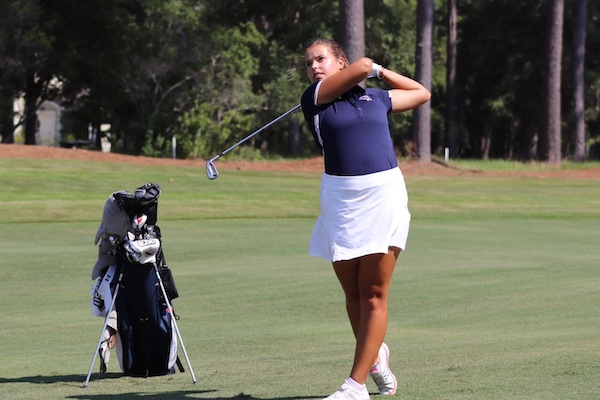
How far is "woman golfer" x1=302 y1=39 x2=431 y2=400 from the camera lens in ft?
20.8

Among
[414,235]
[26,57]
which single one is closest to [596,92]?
[26,57]

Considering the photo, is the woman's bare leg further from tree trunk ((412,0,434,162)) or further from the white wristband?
tree trunk ((412,0,434,162))

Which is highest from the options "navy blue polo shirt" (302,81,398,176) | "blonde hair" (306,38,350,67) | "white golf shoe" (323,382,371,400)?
"blonde hair" (306,38,350,67)

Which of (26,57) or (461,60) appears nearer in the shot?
(26,57)

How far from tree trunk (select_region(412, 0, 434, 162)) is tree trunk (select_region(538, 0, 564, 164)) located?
4.83m

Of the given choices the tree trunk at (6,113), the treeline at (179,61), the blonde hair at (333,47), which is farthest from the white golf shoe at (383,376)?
the tree trunk at (6,113)

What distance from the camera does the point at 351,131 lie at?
6348 millimetres

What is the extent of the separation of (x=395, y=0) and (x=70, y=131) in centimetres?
2887

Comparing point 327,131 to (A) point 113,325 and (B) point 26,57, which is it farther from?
(B) point 26,57

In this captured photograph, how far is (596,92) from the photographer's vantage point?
6250 centimetres

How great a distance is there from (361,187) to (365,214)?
0.14 m

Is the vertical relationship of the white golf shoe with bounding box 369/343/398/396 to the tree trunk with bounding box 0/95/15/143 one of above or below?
below

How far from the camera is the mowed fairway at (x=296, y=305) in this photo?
7.44m

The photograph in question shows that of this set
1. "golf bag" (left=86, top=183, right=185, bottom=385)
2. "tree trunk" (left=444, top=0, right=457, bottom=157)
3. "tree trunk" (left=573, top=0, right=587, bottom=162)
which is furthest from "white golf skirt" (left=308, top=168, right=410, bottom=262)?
"tree trunk" (left=444, top=0, right=457, bottom=157)
